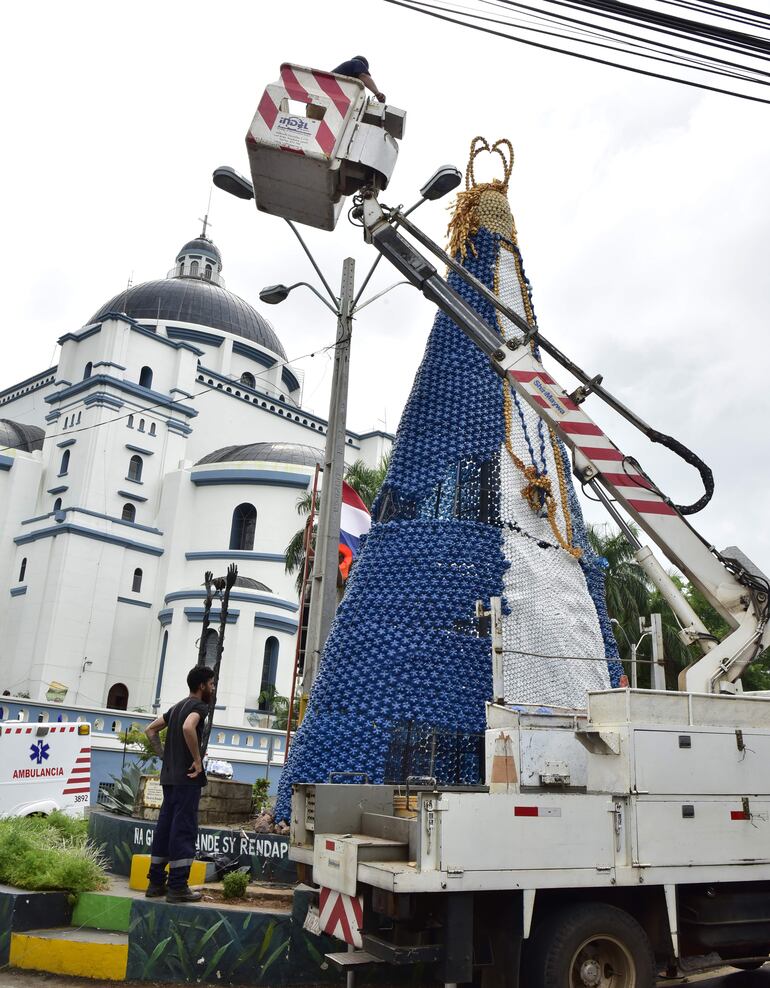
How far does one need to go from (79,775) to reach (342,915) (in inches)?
354

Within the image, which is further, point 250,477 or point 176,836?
point 250,477

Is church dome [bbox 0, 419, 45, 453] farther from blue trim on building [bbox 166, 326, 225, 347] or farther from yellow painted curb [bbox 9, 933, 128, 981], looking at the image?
yellow painted curb [bbox 9, 933, 128, 981]

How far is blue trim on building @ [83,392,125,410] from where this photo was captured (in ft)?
113

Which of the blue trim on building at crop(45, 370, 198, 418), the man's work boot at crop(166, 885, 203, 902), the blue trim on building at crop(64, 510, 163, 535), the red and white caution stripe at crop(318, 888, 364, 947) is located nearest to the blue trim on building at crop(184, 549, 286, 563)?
the blue trim on building at crop(64, 510, 163, 535)

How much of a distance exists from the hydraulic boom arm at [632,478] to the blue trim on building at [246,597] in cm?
2420

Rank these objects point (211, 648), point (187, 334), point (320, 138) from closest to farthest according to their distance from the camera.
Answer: point (320, 138)
point (211, 648)
point (187, 334)

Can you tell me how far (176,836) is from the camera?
6.25m

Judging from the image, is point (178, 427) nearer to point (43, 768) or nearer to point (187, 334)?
point (187, 334)

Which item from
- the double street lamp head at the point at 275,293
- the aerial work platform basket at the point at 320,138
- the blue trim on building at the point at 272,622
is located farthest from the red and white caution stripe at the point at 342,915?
the blue trim on building at the point at 272,622

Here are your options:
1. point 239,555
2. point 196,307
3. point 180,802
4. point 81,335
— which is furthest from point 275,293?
point 196,307

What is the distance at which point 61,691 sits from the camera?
86.9ft

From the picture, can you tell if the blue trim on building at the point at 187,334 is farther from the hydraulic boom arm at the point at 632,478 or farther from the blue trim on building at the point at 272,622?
the hydraulic boom arm at the point at 632,478

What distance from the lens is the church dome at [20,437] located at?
38.9 meters

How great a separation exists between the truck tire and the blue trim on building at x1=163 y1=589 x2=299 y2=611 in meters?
26.5
